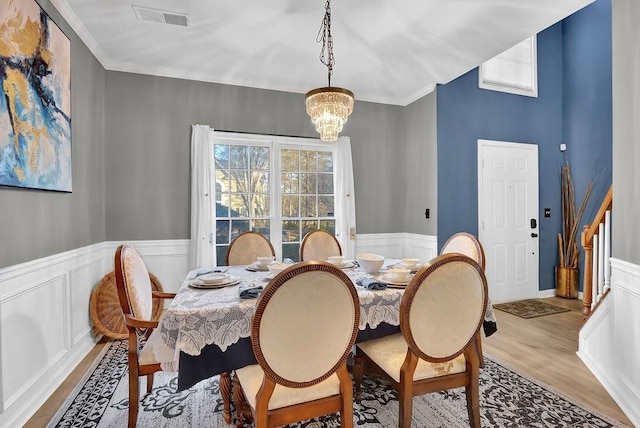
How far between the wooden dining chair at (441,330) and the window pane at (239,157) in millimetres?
2925

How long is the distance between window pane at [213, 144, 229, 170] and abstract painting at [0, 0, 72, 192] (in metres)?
1.49

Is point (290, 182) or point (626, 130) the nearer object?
point (626, 130)

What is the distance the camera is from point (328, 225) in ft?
14.4

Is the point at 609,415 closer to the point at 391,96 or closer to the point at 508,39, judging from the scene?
the point at 508,39

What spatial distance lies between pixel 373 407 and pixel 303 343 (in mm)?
1094

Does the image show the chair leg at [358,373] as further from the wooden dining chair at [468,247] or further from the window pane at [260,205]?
the window pane at [260,205]

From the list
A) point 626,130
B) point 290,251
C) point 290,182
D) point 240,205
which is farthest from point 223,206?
point 626,130

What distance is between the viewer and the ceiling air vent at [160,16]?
2.56 meters

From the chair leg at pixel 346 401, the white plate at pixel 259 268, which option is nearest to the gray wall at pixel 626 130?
the chair leg at pixel 346 401

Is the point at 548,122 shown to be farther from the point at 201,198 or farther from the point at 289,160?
the point at 201,198

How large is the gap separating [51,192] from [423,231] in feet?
12.0

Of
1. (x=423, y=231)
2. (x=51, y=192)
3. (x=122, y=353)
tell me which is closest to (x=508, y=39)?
(x=423, y=231)

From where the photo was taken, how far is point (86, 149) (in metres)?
3.02

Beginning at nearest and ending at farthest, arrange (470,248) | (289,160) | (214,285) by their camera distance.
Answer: (214,285)
(470,248)
(289,160)
